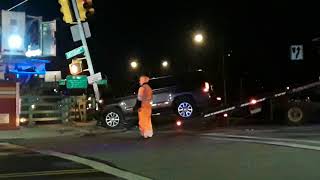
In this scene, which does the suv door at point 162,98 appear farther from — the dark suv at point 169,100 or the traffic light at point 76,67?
the traffic light at point 76,67

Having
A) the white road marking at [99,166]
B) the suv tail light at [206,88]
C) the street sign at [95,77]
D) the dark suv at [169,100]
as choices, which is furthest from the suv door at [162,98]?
the white road marking at [99,166]

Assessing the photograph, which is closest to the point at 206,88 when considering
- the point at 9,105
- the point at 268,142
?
the point at 9,105

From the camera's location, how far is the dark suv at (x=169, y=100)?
2412 cm

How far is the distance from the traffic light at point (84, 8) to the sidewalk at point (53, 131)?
4.01 metres

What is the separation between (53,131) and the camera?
23.5 m

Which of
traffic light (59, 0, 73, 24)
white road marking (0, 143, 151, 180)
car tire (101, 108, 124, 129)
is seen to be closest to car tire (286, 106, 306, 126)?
car tire (101, 108, 124, 129)

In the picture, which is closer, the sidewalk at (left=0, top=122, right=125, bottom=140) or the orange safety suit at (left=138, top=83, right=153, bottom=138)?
the orange safety suit at (left=138, top=83, right=153, bottom=138)

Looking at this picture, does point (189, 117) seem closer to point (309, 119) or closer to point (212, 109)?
point (212, 109)

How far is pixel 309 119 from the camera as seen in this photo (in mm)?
24453

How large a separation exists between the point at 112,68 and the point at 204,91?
67204 millimetres

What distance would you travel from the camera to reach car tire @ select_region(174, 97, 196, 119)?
24438 millimetres

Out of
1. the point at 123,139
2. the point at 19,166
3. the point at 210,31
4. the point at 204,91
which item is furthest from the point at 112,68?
the point at 19,166

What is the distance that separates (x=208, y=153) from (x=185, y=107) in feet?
33.7

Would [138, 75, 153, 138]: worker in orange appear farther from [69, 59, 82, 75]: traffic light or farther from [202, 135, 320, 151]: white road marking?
[69, 59, 82, 75]: traffic light
